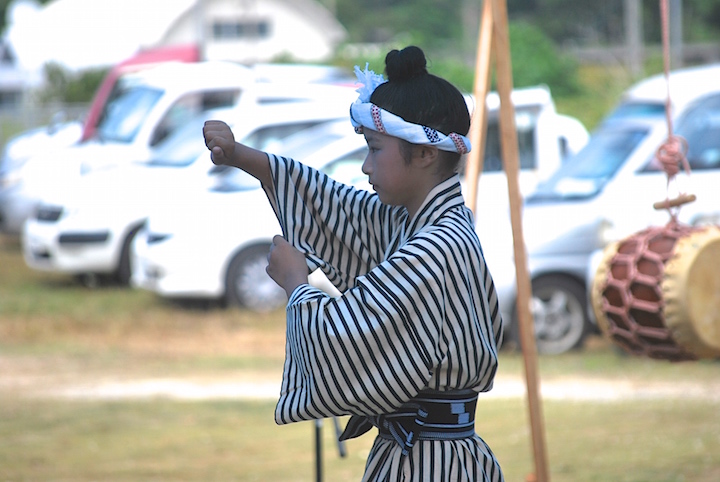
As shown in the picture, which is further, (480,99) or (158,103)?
(158,103)

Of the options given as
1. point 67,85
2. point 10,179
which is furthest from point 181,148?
point 67,85

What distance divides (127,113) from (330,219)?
34.1 ft

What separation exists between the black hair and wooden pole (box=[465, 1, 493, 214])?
1.50m

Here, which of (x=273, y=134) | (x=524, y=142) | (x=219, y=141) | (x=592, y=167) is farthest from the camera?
(x=273, y=134)

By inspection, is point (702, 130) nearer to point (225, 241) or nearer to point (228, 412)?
point (225, 241)

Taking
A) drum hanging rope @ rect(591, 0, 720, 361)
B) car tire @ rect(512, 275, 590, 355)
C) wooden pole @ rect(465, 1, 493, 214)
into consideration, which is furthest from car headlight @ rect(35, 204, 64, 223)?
drum hanging rope @ rect(591, 0, 720, 361)

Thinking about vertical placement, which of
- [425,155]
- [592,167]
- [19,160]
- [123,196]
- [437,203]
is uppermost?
[19,160]

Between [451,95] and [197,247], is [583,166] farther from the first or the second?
[451,95]

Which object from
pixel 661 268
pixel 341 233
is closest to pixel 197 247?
pixel 661 268

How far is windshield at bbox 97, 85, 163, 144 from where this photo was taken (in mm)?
12227

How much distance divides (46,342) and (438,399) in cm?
757

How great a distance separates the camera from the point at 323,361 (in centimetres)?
216

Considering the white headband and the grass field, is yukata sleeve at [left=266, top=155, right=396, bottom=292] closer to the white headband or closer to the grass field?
the white headband

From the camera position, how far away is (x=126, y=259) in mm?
11094
